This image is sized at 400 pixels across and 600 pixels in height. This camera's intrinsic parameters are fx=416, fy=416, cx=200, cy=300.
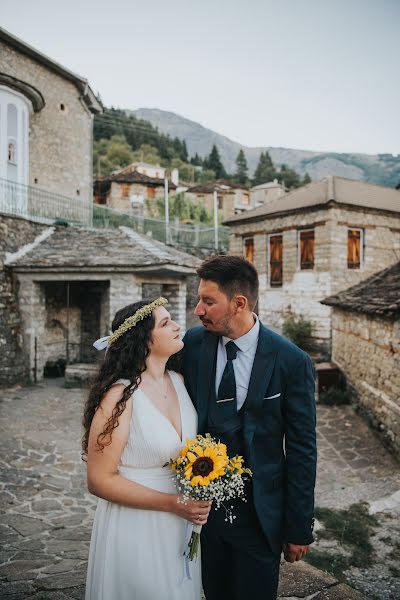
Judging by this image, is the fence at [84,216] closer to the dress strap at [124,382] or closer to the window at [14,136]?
the window at [14,136]

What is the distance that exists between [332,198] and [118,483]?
1579 cm

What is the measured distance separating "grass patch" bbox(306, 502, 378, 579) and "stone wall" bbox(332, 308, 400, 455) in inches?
97.9

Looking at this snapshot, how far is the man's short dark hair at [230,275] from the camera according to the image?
254cm

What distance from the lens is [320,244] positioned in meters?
16.8

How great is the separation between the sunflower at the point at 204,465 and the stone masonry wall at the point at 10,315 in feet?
35.2

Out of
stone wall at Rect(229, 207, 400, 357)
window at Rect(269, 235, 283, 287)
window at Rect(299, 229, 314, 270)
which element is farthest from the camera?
window at Rect(269, 235, 283, 287)

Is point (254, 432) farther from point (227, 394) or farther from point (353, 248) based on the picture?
point (353, 248)

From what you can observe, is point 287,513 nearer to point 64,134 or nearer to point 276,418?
point 276,418

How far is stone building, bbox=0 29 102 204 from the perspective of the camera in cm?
1396

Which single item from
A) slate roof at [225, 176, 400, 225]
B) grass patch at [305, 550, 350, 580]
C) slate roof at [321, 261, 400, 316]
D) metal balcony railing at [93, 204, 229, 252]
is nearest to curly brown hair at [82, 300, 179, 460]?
grass patch at [305, 550, 350, 580]

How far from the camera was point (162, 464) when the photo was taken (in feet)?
7.65

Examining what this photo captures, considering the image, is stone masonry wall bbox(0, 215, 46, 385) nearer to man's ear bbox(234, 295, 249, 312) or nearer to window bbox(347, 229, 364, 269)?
man's ear bbox(234, 295, 249, 312)

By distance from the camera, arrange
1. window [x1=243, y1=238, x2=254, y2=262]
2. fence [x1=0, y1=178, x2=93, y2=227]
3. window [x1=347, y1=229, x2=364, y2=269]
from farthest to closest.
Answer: window [x1=243, y1=238, x2=254, y2=262] < window [x1=347, y1=229, x2=364, y2=269] < fence [x1=0, y1=178, x2=93, y2=227]

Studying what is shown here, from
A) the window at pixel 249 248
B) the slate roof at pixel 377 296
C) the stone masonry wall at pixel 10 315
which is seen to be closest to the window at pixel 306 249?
the window at pixel 249 248
